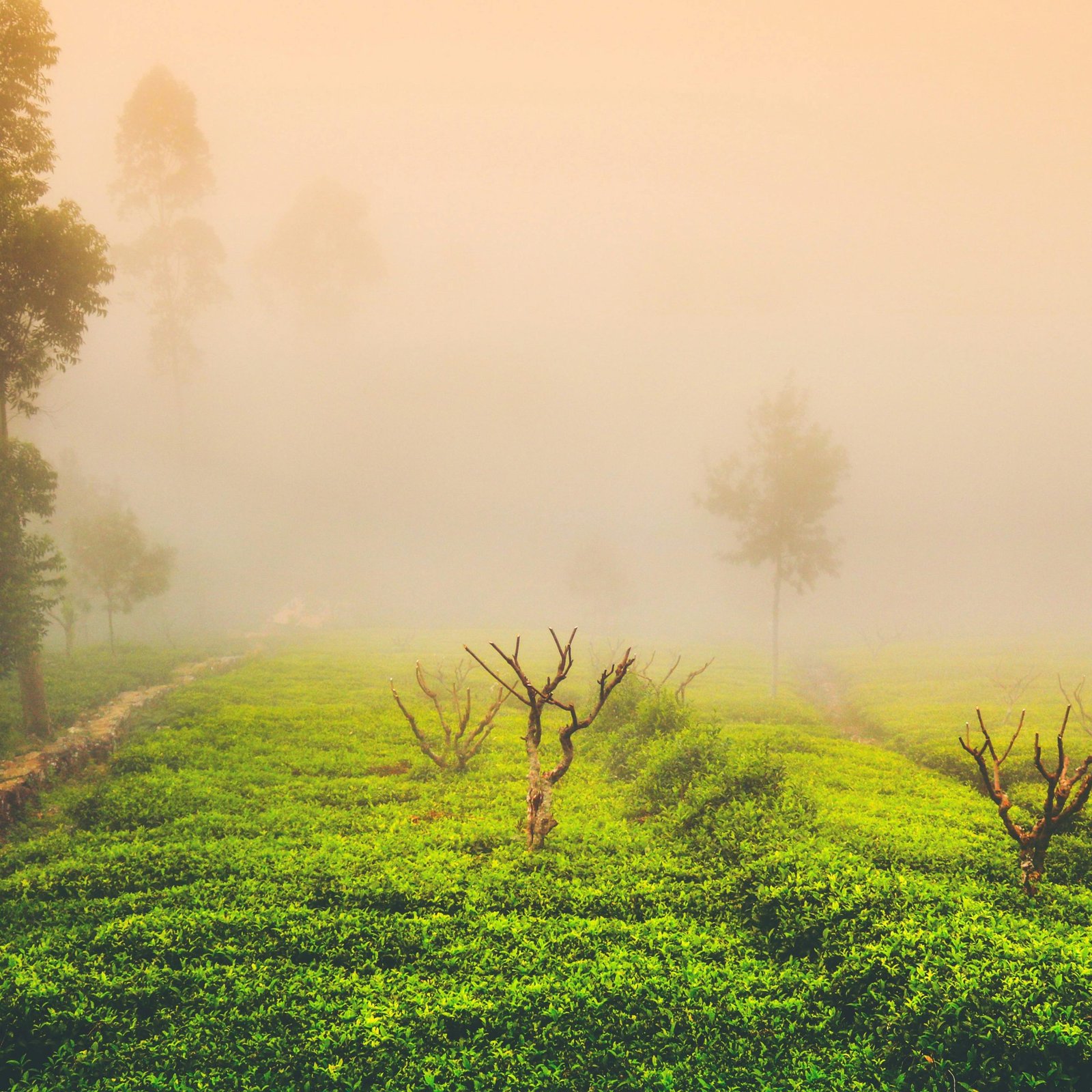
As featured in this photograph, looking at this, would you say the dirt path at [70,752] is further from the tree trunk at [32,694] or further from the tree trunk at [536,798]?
the tree trunk at [536,798]

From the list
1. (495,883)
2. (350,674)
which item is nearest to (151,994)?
(495,883)

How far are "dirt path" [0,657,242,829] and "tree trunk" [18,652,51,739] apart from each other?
61 cm

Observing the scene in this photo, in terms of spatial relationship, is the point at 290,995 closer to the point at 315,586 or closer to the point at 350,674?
the point at 350,674

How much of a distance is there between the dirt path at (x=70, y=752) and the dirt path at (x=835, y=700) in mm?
27605

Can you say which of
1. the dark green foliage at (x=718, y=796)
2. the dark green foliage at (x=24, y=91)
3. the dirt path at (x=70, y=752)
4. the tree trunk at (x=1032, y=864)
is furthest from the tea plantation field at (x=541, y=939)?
the dark green foliage at (x=24, y=91)

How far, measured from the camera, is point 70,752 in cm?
1647

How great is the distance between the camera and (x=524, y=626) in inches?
3546

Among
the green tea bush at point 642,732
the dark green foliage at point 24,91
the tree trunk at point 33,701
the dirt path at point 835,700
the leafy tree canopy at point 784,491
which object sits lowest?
the dirt path at point 835,700

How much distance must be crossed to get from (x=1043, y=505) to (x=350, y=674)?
236 meters

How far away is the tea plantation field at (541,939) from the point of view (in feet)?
19.5

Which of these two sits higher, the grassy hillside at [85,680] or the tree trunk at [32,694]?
the tree trunk at [32,694]

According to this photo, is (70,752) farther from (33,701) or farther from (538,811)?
(538,811)

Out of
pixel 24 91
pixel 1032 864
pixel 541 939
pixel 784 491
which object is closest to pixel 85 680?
pixel 24 91

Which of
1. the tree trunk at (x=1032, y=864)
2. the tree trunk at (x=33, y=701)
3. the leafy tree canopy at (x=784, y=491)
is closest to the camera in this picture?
the tree trunk at (x=1032, y=864)
